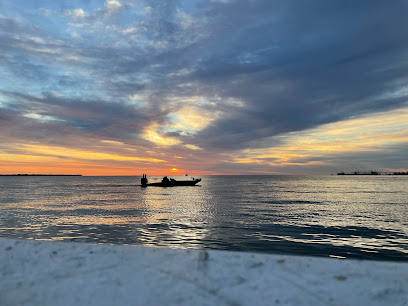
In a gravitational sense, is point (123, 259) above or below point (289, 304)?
above

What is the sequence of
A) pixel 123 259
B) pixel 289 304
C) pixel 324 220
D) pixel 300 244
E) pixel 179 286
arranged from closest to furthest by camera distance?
pixel 289 304 → pixel 179 286 → pixel 123 259 → pixel 300 244 → pixel 324 220

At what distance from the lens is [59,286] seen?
1.54 meters

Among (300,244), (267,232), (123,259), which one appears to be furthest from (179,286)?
(267,232)

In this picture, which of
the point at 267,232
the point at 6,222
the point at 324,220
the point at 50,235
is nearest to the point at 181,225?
the point at 267,232

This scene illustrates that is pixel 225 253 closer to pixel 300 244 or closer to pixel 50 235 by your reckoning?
pixel 300 244

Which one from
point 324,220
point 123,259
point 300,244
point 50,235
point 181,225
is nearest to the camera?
point 123,259

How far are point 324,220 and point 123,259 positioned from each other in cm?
2758

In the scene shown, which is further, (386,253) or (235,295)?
(386,253)

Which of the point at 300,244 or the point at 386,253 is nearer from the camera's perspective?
the point at 386,253

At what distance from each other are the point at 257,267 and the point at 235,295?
0.77 feet

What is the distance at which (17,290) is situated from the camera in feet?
4.98

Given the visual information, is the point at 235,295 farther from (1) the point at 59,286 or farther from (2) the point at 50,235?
(2) the point at 50,235

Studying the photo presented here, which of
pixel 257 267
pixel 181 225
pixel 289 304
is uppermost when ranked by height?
pixel 257 267

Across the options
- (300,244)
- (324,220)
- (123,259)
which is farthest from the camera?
(324,220)
